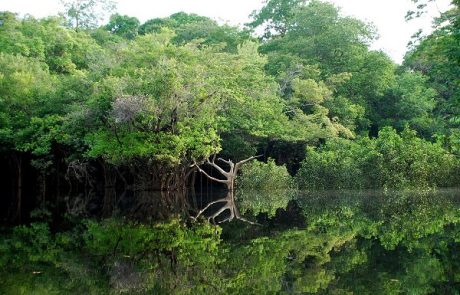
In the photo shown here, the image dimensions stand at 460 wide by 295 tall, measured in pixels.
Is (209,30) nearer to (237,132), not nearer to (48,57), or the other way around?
(48,57)

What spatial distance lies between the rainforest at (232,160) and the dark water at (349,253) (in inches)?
1.9

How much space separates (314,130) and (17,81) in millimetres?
16053

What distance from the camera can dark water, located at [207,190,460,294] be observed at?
629 cm

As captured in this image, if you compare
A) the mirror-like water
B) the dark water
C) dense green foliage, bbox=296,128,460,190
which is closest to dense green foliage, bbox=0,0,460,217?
dense green foliage, bbox=296,128,460,190

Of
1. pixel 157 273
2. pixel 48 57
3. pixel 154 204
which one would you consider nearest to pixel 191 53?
pixel 154 204

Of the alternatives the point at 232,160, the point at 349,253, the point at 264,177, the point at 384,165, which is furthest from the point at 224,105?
the point at 349,253

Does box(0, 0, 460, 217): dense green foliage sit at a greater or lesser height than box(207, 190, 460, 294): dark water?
greater

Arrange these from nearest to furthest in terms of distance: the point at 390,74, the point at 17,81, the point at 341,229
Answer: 1. the point at 341,229
2. the point at 17,81
3. the point at 390,74

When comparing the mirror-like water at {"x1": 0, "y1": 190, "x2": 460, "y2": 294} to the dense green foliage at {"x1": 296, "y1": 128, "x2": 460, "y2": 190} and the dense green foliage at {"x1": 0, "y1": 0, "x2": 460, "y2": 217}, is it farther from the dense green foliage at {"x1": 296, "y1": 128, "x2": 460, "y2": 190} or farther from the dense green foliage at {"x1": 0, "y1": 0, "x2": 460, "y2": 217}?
the dense green foliage at {"x1": 296, "y1": 128, "x2": 460, "y2": 190}

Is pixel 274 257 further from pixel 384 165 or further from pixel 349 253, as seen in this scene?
pixel 384 165

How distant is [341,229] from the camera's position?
1174 centimetres

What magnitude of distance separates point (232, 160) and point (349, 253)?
81.5ft

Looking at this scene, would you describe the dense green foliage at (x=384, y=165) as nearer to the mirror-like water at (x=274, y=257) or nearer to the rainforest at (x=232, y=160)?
the rainforest at (x=232, y=160)

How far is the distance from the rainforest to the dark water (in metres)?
0.05
